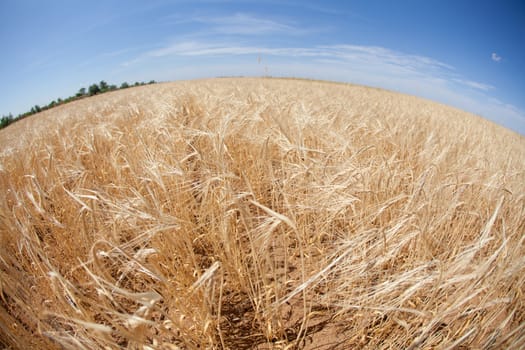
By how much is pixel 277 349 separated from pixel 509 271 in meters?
0.81

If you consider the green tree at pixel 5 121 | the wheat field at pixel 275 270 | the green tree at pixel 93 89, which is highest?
the green tree at pixel 93 89

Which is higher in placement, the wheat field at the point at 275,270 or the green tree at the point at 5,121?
the green tree at the point at 5,121

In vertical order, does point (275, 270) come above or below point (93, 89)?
below

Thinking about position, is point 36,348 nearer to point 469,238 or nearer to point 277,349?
point 277,349

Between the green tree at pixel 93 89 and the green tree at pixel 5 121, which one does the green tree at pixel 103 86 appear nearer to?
the green tree at pixel 93 89

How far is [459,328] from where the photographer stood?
80cm

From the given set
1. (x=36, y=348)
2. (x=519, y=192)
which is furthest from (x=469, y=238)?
(x=36, y=348)

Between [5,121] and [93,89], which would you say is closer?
[5,121]

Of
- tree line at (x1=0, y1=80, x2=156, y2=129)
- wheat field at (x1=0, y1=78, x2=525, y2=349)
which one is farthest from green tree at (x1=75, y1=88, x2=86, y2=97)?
wheat field at (x1=0, y1=78, x2=525, y2=349)

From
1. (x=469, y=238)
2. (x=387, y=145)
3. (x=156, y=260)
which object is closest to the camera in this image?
(x=156, y=260)

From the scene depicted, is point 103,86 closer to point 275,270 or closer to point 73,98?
point 73,98

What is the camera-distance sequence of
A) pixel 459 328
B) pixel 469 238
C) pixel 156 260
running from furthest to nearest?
1. pixel 469 238
2. pixel 156 260
3. pixel 459 328

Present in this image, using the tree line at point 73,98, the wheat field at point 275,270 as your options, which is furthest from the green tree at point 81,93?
the wheat field at point 275,270

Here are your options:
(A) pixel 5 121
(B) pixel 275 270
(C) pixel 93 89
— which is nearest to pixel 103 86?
(C) pixel 93 89
